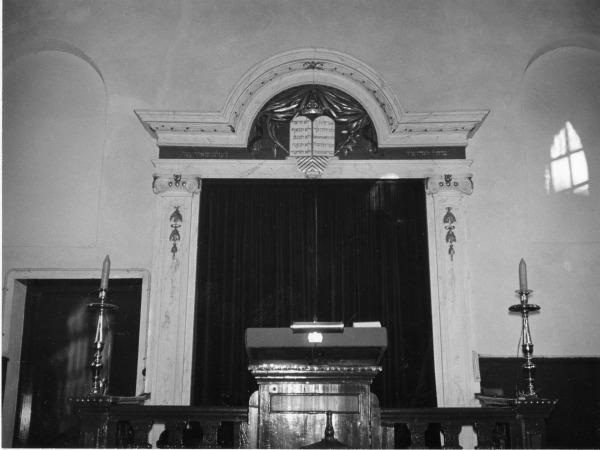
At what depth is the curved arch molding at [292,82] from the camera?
6.82 metres


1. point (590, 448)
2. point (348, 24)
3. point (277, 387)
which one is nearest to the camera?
point (277, 387)

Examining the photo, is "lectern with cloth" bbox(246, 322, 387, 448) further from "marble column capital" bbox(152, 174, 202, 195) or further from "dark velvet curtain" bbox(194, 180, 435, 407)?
"marble column capital" bbox(152, 174, 202, 195)

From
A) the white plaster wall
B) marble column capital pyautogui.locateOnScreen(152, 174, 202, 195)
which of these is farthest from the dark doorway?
marble column capital pyautogui.locateOnScreen(152, 174, 202, 195)

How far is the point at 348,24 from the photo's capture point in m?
7.29

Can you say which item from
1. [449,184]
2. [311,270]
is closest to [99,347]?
[311,270]

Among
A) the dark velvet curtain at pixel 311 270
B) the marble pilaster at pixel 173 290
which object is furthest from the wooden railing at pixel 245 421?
the dark velvet curtain at pixel 311 270

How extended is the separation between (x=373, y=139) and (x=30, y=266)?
360cm

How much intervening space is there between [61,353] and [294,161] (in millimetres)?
2945

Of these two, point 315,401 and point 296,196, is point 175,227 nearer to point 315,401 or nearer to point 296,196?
point 296,196

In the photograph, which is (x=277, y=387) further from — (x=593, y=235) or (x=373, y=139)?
(x=593, y=235)

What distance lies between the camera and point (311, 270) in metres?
6.78

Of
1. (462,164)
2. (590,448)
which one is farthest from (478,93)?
(590,448)

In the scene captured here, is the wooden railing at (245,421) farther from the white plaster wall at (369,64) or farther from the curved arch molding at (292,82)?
the curved arch molding at (292,82)

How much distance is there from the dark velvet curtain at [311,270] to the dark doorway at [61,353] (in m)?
0.75
